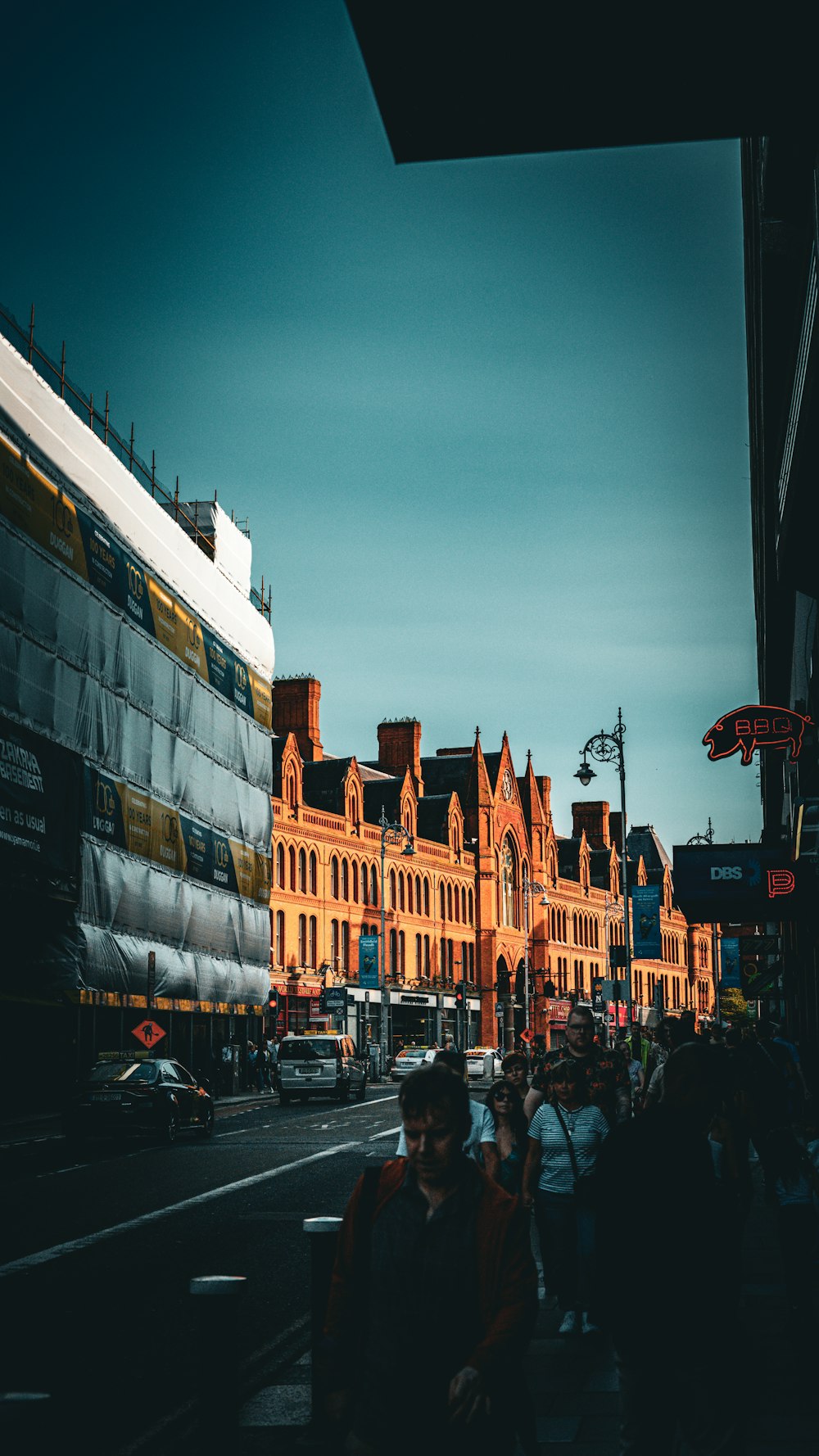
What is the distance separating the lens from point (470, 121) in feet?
24.7

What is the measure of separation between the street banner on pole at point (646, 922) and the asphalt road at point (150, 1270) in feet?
74.1

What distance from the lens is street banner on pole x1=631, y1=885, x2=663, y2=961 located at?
4519 cm

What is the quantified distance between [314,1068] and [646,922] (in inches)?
467

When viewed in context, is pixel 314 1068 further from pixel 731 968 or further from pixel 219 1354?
pixel 219 1354

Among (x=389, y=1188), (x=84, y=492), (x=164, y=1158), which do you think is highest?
(x=84, y=492)

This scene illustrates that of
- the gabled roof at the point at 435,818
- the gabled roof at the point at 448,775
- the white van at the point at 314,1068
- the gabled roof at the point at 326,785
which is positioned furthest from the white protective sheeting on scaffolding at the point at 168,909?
the gabled roof at the point at 448,775

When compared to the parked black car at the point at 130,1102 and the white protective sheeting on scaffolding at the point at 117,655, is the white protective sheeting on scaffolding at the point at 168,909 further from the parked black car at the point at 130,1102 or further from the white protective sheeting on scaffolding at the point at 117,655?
the parked black car at the point at 130,1102

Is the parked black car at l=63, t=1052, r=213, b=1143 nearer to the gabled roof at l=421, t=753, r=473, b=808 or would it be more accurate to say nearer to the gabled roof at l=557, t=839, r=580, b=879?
the gabled roof at l=421, t=753, r=473, b=808

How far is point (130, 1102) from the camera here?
24469mm

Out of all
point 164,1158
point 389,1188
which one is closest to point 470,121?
point 389,1188

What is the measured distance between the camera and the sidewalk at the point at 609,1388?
4.82m

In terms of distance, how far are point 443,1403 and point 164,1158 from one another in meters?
19.6

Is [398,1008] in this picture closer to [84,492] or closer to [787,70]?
[84,492]

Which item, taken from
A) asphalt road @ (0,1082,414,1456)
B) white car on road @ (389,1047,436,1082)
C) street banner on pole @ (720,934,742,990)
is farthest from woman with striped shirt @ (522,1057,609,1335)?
street banner on pole @ (720,934,742,990)
